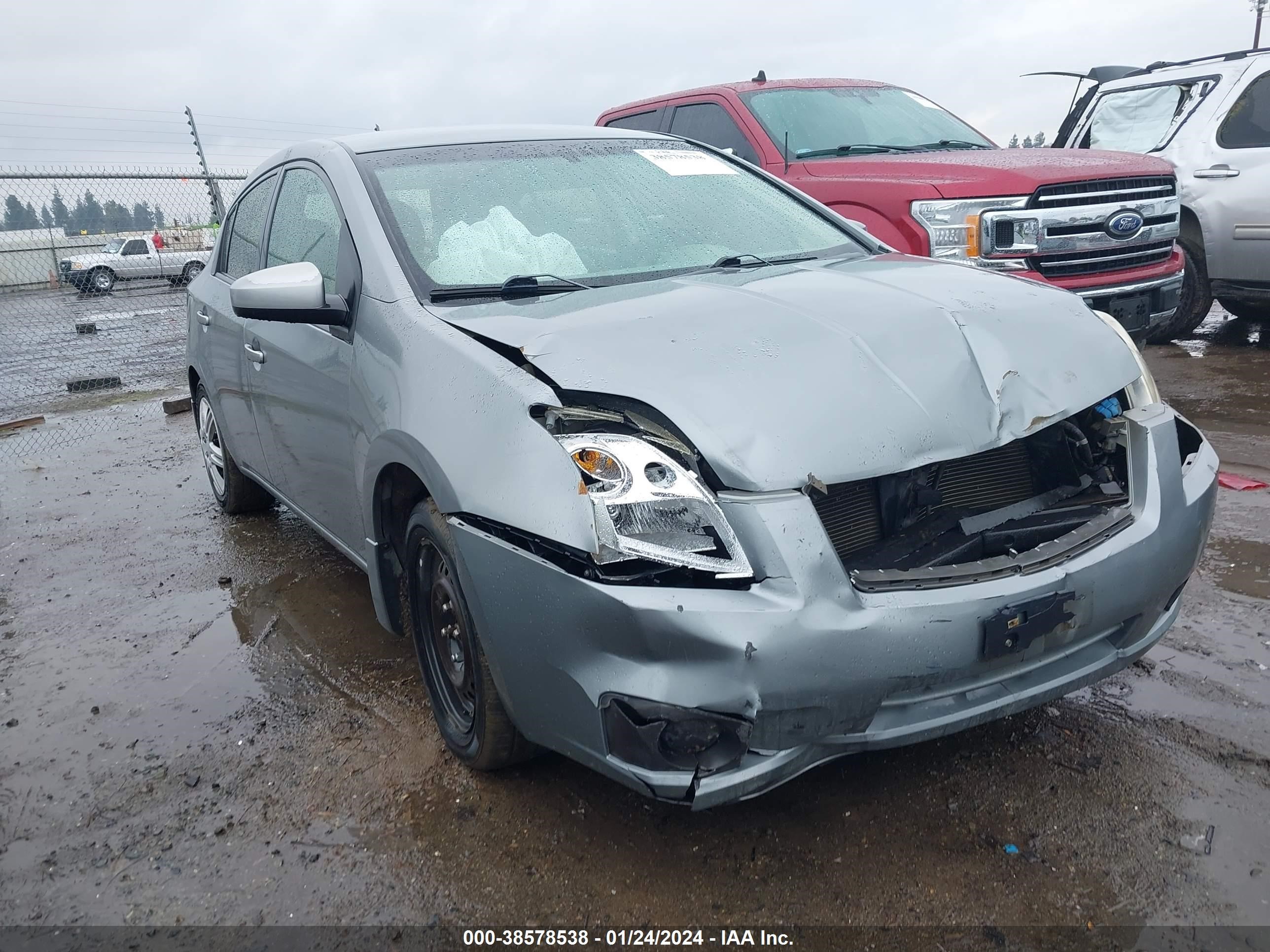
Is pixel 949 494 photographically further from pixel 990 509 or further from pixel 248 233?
pixel 248 233

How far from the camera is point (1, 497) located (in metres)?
6.01

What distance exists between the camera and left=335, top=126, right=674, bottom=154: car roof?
11.3ft

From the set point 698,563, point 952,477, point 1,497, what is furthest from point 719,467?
point 1,497

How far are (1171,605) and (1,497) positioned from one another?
20.1 ft

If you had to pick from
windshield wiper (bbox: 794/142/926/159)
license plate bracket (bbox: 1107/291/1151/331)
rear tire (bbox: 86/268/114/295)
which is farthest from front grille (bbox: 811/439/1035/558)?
rear tire (bbox: 86/268/114/295)

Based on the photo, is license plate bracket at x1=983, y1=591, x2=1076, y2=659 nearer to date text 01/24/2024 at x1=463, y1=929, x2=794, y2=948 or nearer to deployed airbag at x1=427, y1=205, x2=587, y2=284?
date text 01/24/2024 at x1=463, y1=929, x2=794, y2=948

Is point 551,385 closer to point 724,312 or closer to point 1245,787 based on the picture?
point 724,312

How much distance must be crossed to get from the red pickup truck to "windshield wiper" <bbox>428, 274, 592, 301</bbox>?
2.86 m

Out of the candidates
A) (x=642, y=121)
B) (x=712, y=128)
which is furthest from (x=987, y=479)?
(x=642, y=121)

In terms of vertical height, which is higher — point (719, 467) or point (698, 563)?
point (719, 467)

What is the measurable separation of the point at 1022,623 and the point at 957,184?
4.07 meters

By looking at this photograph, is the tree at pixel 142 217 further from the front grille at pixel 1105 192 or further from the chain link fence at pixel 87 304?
the front grille at pixel 1105 192

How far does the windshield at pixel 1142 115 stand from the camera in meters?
7.69

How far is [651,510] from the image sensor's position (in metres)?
2.04
